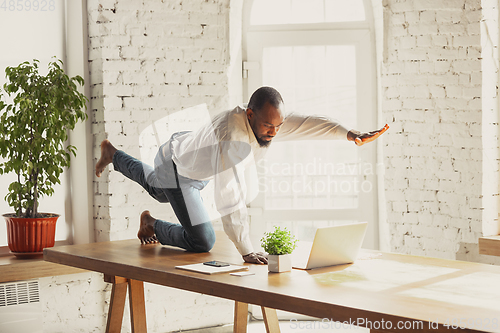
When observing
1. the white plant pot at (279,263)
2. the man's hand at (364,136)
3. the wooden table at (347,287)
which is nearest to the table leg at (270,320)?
the wooden table at (347,287)

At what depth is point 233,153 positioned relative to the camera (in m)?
2.21

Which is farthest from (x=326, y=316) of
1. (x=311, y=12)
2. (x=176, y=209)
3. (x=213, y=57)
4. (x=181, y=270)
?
(x=311, y=12)

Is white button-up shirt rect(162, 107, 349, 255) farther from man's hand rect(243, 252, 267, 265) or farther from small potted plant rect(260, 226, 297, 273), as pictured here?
small potted plant rect(260, 226, 297, 273)

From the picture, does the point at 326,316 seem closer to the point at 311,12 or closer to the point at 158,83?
the point at 158,83

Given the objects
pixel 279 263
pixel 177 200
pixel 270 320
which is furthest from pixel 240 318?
pixel 279 263

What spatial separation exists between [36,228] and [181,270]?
1506 millimetres

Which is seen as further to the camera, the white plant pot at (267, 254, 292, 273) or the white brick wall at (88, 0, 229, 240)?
the white brick wall at (88, 0, 229, 240)

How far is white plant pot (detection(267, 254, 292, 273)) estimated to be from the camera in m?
1.94

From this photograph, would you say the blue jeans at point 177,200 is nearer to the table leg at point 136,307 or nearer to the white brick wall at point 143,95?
the table leg at point 136,307

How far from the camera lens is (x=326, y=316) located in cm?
150

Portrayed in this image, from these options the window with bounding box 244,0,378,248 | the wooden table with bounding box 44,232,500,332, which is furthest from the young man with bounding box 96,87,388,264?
the window with bounding box 244,0,378,248

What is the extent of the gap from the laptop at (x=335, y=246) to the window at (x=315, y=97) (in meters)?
1.73

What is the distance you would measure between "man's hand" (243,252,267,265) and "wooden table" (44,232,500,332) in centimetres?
6

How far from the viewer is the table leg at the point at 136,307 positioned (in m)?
2.39
